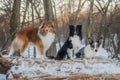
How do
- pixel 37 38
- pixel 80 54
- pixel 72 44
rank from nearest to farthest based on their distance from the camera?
pixel 37 38, pixel 72 44, pixel 80 54

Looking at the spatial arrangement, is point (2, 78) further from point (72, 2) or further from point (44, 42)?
point (72, 2)

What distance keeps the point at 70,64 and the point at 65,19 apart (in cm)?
3075

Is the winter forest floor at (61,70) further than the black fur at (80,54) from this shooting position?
No

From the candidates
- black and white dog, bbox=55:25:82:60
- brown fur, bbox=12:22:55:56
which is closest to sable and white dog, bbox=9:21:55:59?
brown fur, bbox=12:22:55:56

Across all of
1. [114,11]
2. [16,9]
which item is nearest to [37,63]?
[16,9]

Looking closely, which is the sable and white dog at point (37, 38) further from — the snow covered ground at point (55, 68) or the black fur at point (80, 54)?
the black fur at point (80, 54)

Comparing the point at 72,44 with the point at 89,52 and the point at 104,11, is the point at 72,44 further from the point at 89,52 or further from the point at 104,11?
the point at 104,11

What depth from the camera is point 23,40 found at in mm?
8641

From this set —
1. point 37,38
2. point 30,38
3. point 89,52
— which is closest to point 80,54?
point 89,52

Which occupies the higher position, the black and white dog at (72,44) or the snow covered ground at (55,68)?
the black and white dog at (72,44)

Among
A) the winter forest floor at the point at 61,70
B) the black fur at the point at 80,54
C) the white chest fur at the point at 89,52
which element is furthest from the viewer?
the white chest fur at the point at 89,52

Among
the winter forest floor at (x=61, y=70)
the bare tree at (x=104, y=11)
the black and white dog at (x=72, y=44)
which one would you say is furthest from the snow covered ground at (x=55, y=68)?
the bare tree at (x=104, y=11)

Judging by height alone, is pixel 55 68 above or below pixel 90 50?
below

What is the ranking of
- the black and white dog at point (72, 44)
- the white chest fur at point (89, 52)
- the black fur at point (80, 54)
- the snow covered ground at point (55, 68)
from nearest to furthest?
1. the snow covered ground at point (55, 68)
2. the black and white dog at point (72, 44)
3. the black fur at point (80, 54)
4. the white chest fur at point (89, 52)
